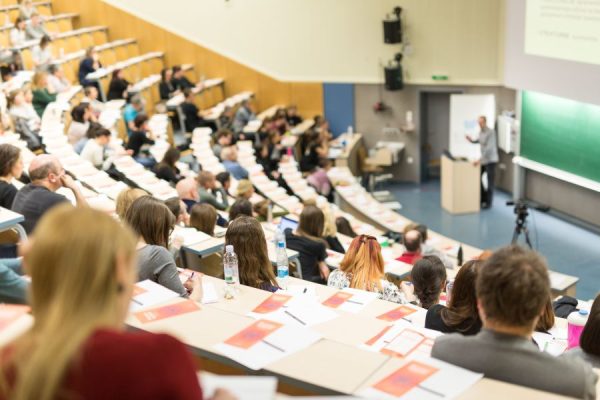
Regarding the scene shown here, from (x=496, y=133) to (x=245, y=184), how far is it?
5.49 meters

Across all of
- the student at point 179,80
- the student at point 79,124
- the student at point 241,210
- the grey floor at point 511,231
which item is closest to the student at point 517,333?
the student at point 241,210

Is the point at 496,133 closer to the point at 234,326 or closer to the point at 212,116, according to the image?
the point at 212,116

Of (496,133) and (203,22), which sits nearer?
(496,133)

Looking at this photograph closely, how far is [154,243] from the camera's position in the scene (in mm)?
4031

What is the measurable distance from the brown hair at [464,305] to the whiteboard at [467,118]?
9.46 meters

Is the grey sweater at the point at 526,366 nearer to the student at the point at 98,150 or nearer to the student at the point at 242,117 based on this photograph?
the student at the point at 98,150

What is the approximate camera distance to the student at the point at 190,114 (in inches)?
501

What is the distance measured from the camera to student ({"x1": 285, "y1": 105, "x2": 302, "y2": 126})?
14250 mm

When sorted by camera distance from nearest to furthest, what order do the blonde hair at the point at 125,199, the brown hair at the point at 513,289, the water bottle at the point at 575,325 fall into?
the brown hair at the point at 513,289, the water bottle at the point at 575,325, the blonde hair at the point at 125,199

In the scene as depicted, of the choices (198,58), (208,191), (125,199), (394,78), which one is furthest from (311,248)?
(198,58)

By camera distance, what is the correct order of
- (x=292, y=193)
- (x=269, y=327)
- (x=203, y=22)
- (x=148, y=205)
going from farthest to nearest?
(x=203, y=22)
(x=292, y=193)
(x=148, y=205)
(x=269, y=327)

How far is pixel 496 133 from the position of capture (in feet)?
42.5

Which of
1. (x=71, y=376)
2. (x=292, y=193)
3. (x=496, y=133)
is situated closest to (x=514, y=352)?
(x=71, y=376)

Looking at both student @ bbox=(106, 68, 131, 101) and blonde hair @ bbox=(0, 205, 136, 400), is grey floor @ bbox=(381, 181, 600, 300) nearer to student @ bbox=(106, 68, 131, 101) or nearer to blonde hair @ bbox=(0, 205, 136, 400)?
student @ bbox=(106, 68, 131, 101)
